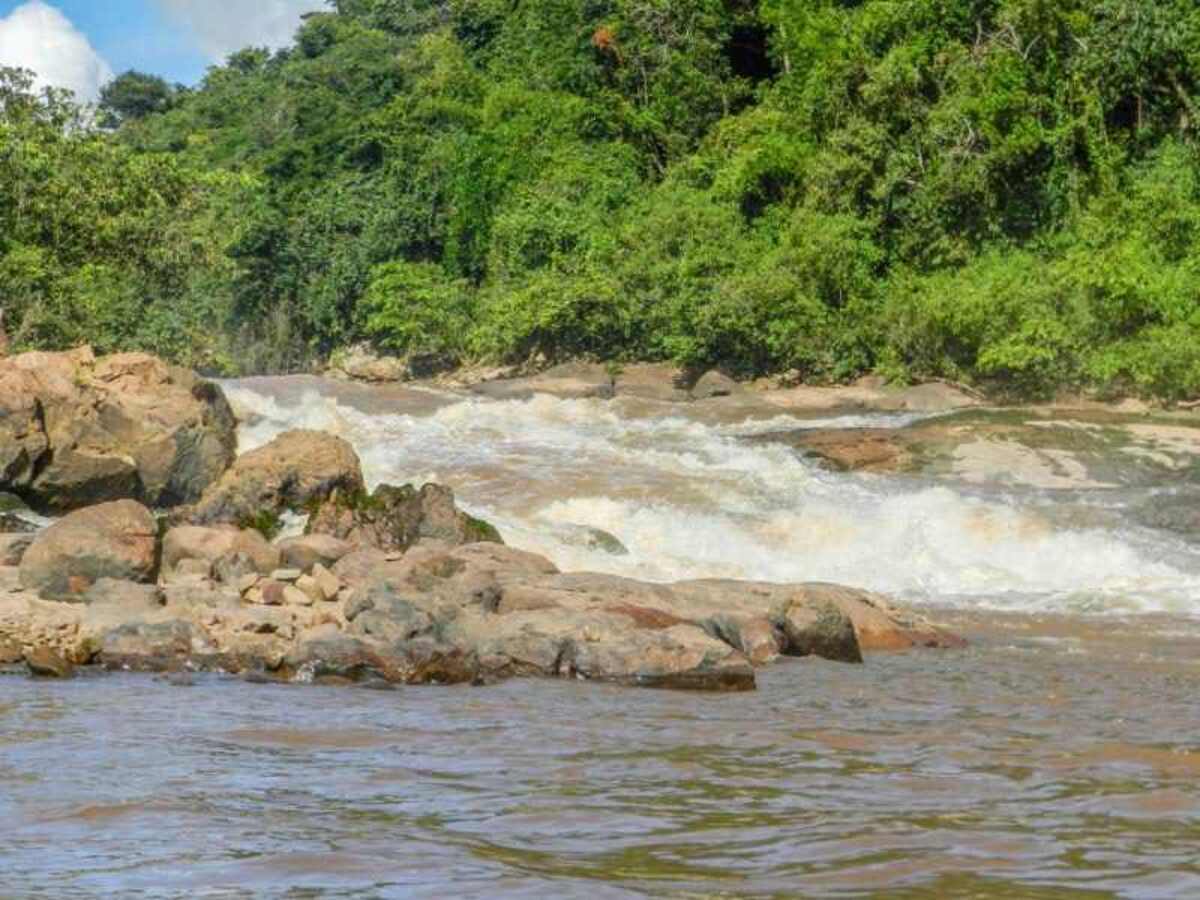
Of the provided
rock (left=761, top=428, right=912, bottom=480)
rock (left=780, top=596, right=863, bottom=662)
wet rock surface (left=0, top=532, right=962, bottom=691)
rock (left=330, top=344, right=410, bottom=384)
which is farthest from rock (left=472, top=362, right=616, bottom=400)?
rock (left=780, top=596, right=863, bottom=662)

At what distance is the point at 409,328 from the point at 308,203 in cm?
756

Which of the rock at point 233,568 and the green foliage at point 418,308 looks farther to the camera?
the green foliage at point 418,308

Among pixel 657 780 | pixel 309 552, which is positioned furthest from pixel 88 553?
pixel 657 780

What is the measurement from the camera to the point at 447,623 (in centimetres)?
1305

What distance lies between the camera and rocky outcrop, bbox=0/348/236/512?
20.6m

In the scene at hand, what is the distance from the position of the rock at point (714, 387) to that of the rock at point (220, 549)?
721 inches

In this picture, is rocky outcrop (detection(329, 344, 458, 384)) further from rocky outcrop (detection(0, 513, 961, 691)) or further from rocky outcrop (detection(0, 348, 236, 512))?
rocky outcrop (detection(0, 513, 961, 691))

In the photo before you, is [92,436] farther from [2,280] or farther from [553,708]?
[553,708]

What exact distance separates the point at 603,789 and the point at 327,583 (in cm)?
685

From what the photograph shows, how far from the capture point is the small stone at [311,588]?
14.3 meters

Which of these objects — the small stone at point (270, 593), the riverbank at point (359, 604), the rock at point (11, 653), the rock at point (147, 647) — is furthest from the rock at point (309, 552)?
the rock at point (11, 653)

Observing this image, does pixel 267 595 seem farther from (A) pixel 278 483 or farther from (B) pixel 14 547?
(A) pixel 278 483

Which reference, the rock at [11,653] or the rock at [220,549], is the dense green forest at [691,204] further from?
the rock at [11,653]

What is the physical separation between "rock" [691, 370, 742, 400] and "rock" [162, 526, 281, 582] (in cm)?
1830
